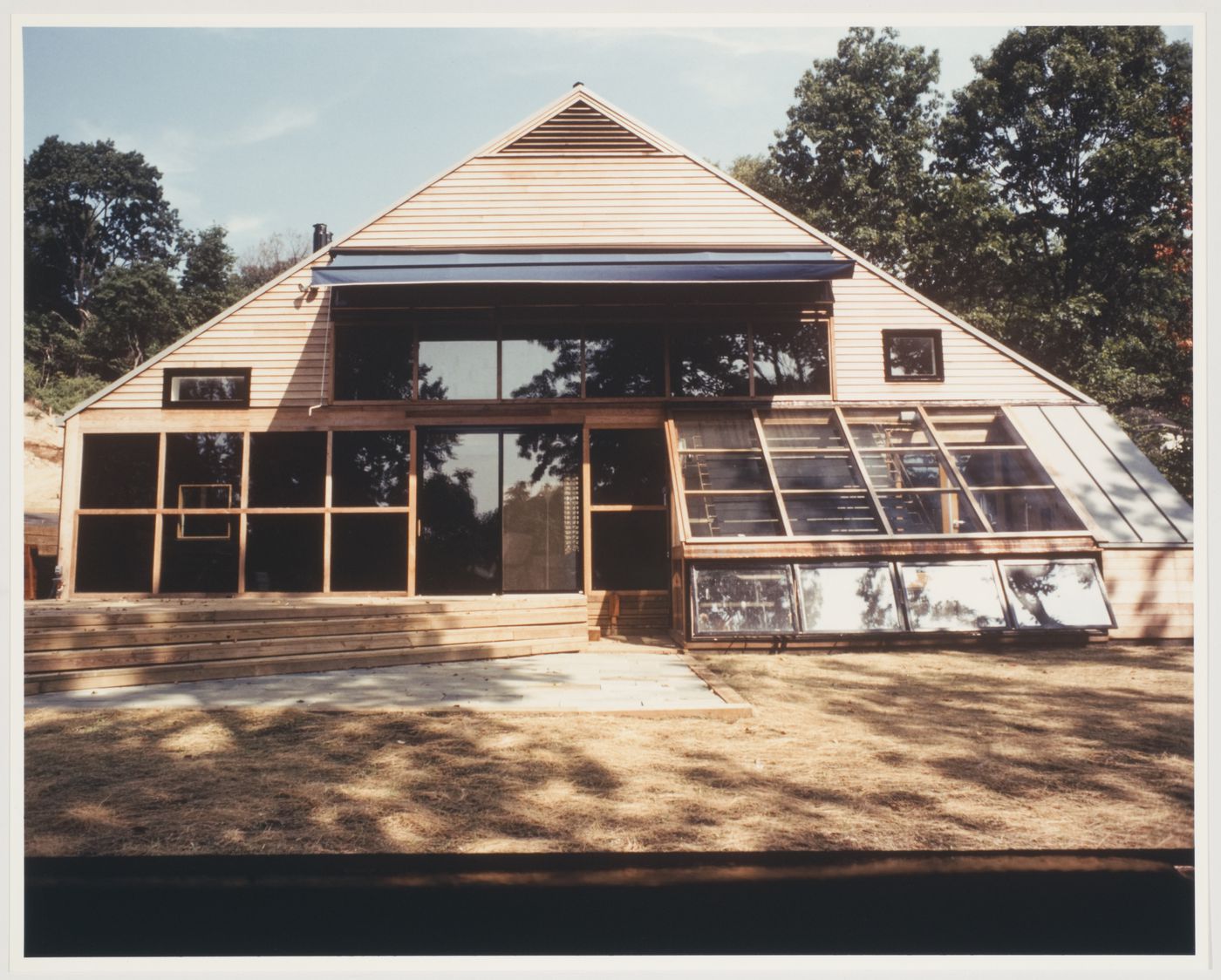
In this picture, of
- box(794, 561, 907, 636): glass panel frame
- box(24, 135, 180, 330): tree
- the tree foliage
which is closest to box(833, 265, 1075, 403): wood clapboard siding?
the tree foliage

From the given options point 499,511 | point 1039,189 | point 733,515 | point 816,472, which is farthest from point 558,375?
point 1039,189

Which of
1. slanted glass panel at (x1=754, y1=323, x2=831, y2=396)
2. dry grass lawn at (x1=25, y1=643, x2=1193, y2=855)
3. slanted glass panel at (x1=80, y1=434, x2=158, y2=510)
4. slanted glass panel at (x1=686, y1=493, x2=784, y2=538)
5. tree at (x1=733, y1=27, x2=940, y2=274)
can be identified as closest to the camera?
dry grass lawn at (x1=25, y1=643, x2=1193, y2=855)

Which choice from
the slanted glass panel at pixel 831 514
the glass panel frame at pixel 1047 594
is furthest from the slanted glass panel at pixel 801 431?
the glass panel frame at pixel 1047 594

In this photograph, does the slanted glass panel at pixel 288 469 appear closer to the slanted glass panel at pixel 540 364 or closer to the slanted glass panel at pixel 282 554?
the slanted glass panel at pixel 282 554

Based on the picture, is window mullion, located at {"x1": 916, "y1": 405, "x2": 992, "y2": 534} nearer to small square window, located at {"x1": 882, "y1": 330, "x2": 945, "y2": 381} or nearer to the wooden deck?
small square window, located at {"x1": 882, "y1": 330, "x2": 945, "y2": 381}

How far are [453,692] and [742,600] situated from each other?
304cm

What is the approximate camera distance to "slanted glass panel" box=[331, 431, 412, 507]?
8.73m

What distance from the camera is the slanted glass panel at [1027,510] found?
7.29 metres

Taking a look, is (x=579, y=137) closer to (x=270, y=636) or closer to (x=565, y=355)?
(x=565, y=355)

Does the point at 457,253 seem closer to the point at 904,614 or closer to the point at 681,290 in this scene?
the point at 681,290

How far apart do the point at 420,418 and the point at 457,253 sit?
2.11 m

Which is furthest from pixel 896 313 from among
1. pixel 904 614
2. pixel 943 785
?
pixel 943 785

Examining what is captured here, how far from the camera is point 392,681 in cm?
532

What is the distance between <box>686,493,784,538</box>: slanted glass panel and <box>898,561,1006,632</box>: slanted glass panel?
1368 mm
